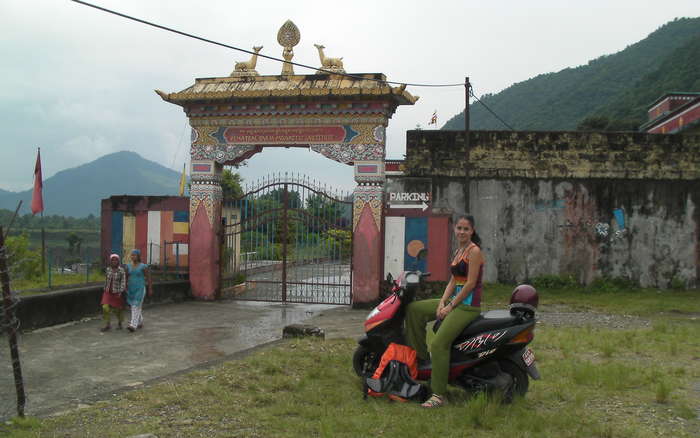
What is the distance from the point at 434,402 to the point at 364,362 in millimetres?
1061

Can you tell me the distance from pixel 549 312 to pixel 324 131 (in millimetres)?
5571

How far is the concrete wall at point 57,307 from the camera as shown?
31.0 ft

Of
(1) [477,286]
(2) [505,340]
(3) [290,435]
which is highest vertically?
(1) [477,286]

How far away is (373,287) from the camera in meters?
13.1

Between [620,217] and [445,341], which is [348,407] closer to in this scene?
[445,341]

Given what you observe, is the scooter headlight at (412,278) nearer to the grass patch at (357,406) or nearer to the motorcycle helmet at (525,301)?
the motorcycle helmet at (525,301)

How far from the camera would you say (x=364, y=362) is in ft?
20.8

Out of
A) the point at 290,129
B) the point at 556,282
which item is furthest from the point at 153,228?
the point at 556,282

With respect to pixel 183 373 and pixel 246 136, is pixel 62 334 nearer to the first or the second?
pixel 183 373

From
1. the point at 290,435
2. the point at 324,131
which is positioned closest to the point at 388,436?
the point at 290,435

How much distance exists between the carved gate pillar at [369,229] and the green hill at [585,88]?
39.7m

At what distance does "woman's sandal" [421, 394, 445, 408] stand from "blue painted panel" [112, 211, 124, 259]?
35.9 feet

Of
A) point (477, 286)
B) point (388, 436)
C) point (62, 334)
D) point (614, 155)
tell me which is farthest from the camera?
point (614, 155)

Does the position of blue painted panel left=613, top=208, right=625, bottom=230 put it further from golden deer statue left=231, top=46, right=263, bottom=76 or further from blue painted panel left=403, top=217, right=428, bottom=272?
golden deer statue left=231, top=46, right=263, bottom=76
